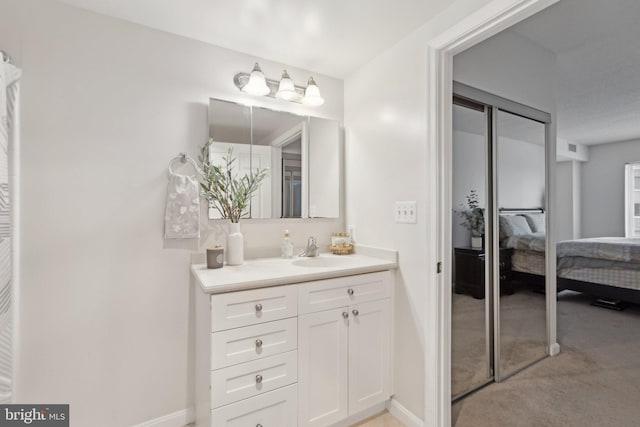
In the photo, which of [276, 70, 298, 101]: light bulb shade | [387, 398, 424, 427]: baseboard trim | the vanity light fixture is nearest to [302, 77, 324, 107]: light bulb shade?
the vanity light fixture

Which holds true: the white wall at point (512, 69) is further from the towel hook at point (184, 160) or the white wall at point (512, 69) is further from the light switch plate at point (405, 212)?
the towel hook at point (184, 160)

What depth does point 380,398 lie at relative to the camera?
1.76 meters

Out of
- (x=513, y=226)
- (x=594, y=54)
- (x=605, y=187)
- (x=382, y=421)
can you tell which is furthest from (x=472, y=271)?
(x=605, y=187)

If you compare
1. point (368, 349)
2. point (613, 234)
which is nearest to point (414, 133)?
point (368, 349)

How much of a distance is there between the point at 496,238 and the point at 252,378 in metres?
1.82

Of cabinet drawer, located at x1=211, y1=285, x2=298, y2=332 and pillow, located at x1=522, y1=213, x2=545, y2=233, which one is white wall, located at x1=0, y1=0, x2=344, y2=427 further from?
pillow, located at x1=522, y1=213, x2=545, y2=233

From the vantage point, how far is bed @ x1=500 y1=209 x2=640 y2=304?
7.52 feet

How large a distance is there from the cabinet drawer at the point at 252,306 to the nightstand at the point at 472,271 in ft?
3.59

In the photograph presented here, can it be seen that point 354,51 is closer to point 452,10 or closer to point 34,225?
point 452,10

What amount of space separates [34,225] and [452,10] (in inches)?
91.2

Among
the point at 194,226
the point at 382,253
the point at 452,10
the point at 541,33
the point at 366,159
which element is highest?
the point at 541,33

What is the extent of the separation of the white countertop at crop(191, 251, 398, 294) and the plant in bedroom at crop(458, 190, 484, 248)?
1.93 ft

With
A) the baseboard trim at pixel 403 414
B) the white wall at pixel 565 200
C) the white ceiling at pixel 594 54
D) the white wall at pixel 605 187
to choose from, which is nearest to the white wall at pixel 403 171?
the baseboard trim at pixel 403 414

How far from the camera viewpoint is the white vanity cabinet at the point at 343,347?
1.53m
